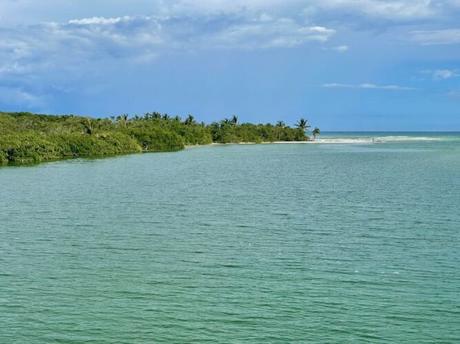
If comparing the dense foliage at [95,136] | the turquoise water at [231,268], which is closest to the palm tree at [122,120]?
the dense foliage at [95,136]

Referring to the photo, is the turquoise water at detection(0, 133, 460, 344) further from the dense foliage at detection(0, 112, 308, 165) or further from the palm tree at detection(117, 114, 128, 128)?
the palm tree at detection(117, 114, 128, 128)

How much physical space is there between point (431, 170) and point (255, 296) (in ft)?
192

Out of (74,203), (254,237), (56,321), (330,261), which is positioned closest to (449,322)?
(330,261)

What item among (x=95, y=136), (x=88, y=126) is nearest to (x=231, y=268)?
(x=95, y=136)

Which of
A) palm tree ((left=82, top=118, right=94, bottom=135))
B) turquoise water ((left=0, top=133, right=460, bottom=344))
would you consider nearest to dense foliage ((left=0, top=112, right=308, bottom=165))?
palm tree ((left=82, top=118, right=94, bottom=135))

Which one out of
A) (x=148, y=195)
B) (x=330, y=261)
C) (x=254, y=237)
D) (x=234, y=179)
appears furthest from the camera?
(x=234, y=179)

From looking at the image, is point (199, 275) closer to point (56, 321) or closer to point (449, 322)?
point (56, 321)

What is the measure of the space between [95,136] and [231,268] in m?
107

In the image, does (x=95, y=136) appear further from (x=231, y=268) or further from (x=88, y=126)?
(x=231, y=268)

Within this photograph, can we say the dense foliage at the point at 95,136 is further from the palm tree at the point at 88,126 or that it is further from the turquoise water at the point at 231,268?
the turquoise water at the point at 231,268

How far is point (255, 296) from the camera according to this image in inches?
860

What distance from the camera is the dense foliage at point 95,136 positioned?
10312 centimetres

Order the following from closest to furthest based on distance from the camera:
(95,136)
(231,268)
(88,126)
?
(231,268) < (95,136) < (88,126)

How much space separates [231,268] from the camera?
2567cm
